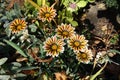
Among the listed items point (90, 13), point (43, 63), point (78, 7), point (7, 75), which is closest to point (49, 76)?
point (43, 63)

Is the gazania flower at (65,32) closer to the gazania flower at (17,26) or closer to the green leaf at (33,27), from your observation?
the gazania flower at (17,26)

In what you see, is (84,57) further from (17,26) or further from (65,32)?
(17,26)

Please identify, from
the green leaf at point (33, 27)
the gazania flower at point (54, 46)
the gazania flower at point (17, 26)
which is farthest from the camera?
the green leaf at point (33, 27)

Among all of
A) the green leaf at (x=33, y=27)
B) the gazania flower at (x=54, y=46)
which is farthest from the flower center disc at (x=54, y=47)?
the green leaf at (x=33, y=27)

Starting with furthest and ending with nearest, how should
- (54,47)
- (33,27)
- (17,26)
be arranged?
1. (33,27)
2. (17,26)
3. (54,47)

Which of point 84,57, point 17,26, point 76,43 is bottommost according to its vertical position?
point 84,57

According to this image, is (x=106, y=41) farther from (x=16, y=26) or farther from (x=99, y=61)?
(x=16, y=26)

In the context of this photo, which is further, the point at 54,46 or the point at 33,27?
the point at 33,27

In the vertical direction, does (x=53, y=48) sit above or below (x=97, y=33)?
above

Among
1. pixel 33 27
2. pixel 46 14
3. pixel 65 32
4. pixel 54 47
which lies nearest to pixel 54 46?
pixel 54 47
